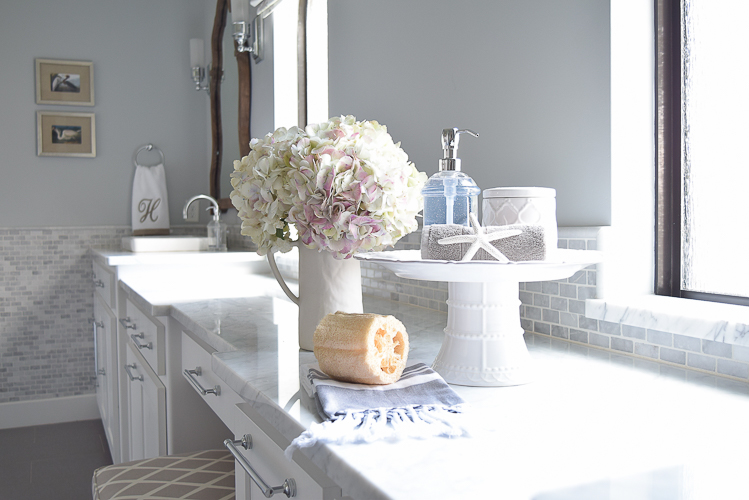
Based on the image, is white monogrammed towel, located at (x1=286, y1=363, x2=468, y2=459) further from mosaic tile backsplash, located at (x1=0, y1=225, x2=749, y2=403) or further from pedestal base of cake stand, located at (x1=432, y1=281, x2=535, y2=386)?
mosaic tile backsplash, located at (x1=0, y1=225, x2=749, y2=403)

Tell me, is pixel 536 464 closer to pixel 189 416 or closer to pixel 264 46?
pixel 189 416

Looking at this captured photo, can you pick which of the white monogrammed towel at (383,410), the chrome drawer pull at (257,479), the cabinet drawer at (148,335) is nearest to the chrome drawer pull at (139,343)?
the cabinet drawer at (148,335)

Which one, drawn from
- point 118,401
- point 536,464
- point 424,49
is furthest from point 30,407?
point 536,464

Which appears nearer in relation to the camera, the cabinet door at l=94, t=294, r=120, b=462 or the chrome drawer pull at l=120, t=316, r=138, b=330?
the chrome drawer pull at l=120, t=316, r=138, b=330

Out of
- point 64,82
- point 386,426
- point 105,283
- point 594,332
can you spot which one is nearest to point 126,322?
point 105,283

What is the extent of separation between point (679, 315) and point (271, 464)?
599 millimetres

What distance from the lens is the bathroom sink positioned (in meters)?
2.68

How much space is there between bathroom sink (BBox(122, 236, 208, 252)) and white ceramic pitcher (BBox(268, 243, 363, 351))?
6.05ft

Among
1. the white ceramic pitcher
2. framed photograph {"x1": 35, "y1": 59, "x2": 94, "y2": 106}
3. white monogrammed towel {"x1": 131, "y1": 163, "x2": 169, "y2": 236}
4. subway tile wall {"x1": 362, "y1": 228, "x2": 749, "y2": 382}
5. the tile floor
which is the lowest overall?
the tile floor

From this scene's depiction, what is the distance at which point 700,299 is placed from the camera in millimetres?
998

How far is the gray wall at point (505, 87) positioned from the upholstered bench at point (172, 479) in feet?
2.69

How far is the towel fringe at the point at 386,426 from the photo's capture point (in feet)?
1.87

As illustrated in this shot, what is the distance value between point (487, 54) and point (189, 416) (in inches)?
42.7

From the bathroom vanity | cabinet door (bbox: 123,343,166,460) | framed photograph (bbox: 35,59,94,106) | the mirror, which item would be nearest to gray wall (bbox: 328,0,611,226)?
the bathroom vanity
